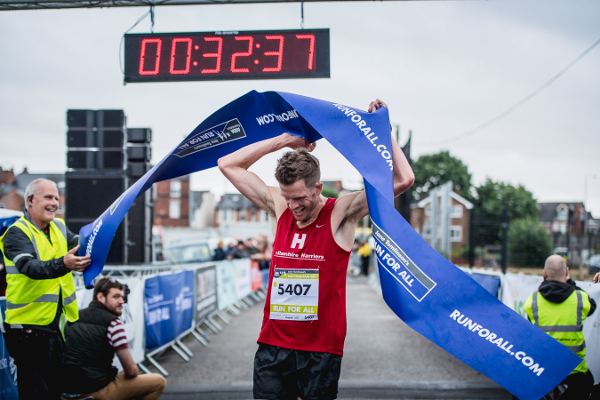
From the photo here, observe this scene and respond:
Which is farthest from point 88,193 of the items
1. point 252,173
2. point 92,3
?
point 252,173

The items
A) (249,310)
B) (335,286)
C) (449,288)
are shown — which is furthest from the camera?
(249,310)

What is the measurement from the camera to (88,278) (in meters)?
3.57

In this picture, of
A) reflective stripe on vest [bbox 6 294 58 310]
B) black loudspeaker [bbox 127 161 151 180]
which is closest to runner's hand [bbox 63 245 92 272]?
reflective stripe on vest [bbox 6 294 58 310]

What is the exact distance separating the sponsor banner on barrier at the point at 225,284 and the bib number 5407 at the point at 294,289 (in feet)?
28.5

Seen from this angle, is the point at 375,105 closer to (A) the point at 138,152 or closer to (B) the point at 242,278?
(A) the point at 138,152

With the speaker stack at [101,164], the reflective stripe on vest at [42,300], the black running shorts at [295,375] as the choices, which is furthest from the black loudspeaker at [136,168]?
the black running shorts at [295,375]

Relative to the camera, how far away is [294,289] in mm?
2906

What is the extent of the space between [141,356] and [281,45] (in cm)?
440

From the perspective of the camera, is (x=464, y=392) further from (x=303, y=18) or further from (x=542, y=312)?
(x=303, y=18)

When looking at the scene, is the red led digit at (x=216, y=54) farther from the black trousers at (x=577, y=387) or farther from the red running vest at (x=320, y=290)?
the black trousers at (x=577, y=387)

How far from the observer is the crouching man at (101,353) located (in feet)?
14.0

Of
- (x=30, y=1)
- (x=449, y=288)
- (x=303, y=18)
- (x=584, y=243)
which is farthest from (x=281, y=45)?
(x=584, y=243)

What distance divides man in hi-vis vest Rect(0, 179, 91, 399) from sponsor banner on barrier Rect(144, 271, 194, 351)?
291 cm

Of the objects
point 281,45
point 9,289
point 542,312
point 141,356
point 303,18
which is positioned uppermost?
point 303,18
